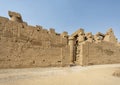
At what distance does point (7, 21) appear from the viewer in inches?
385

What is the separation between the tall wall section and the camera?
31.2 ft

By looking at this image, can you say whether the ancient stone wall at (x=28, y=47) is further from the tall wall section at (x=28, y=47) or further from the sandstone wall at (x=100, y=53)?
the sandstone wall at (x=100, y=53)

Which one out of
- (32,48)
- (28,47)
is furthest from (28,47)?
(32,48)

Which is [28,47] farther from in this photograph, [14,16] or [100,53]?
[100,53]

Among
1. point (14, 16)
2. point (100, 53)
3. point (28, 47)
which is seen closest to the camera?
point (28, 47)

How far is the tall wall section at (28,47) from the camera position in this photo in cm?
951

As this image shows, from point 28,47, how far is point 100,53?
913 centimetres

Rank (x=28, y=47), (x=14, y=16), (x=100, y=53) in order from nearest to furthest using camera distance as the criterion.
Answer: (x=28, y=47) < (x=14, y=16) < (x=100, y=53)

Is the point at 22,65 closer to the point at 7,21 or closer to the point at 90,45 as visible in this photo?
the point at 7,21

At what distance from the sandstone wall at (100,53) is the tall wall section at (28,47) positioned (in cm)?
290

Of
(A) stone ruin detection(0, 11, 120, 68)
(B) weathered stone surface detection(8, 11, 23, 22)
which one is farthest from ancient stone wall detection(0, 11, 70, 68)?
(B) weathered stone surface detection(8, 11, 23, 22)

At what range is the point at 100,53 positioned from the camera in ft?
52.7

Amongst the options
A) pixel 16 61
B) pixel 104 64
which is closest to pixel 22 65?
pixel 16 61

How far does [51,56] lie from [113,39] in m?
14.5
